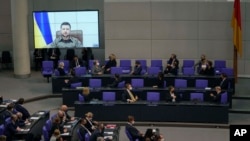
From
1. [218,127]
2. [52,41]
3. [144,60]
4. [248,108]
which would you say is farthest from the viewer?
[52,41]

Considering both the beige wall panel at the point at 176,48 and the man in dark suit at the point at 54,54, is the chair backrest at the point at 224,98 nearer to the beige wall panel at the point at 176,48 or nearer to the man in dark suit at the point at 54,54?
the beige wall panel at the point at 176,48

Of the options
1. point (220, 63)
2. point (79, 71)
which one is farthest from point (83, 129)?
point (220, 63)

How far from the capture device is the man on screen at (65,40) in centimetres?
2408

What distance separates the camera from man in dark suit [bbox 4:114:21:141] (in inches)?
464

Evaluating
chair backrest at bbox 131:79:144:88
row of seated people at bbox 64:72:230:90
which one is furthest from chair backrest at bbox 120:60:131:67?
chair backrest at bbox 131:79:144:88

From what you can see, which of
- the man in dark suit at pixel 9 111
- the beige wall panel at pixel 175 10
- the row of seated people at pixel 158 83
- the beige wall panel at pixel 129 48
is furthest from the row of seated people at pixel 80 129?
→ the beige wall panel at pixel 175 10

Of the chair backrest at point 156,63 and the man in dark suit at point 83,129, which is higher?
the chair backrest at point 156,63

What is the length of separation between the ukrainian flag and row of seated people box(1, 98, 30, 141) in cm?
1015

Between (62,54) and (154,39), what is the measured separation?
238 inches

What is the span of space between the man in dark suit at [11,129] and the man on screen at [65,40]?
1229 centimetres

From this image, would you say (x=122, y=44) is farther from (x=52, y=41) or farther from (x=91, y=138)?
(x=91, y=138)

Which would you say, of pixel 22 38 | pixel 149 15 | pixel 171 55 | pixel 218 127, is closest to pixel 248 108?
pixel 218 127

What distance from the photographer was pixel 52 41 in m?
24.1

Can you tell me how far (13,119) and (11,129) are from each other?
11.6 inches
